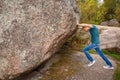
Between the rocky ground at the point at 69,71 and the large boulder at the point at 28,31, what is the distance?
0.70 meters

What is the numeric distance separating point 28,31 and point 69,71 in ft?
Answer: 8.39

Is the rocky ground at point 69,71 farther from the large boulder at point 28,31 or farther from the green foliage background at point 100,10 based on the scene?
the green foliage background at point 100,10

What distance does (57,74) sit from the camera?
11102mm

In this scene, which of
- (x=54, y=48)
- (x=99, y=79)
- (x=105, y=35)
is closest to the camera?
(x=99, y=79)

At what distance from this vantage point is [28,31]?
1040 cm

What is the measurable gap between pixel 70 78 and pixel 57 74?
0.61m

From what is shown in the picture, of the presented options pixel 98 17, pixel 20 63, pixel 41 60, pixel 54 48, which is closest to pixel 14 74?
pixel 20 63

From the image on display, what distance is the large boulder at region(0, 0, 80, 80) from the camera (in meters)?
10.1

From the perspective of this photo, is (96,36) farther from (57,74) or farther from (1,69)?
(1,69)

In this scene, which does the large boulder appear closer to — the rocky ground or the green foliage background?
the rocky ground

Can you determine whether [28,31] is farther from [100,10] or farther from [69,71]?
[100,10]

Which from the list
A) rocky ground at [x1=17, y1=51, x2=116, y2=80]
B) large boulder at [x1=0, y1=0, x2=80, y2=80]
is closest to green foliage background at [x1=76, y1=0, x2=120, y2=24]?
rocky ground at [x1=17, y1=51, x2=116, y2=80]

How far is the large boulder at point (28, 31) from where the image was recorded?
10.1 metres

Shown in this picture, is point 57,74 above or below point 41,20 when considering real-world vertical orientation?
below
